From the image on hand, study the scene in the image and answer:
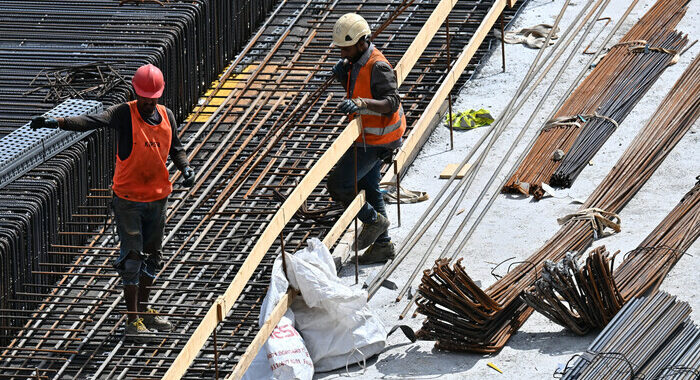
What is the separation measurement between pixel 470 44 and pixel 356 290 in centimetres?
421

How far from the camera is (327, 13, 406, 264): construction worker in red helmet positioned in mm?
12758

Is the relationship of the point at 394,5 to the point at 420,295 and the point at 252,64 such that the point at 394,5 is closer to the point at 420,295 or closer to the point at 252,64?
the point at 252,64

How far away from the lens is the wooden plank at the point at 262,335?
36.9 ft

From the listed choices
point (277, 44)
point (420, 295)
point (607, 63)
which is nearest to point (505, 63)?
point (607, 63)

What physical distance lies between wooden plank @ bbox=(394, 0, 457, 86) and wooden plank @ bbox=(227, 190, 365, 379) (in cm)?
139

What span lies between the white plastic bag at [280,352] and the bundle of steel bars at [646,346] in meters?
1.91

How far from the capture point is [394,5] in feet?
57.0

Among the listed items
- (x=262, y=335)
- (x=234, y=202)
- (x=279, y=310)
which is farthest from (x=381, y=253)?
(x=262, y=335)

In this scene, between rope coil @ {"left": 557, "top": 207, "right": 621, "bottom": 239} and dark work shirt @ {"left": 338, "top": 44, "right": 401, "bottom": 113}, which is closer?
dark work shirt @ {"left": 338, "top": 44, "right": 401, "bottom": 113}

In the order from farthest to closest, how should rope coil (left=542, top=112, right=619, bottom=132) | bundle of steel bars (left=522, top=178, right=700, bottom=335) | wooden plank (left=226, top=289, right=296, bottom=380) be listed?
rope coil (left=542, top=112, right=619, bottom=132)
bundle of steel bars (left=522, top=178, right=700, bottom=335)
wooden plank (left=226, top=289, right=296, bottom=380)

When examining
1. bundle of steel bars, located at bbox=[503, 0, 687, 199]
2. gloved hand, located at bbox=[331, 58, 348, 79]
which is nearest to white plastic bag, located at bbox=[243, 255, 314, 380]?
gloved hand, located at bbox=[331, 58, 348, 79]

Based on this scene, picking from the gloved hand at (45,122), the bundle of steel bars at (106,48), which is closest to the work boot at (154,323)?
the gloved hand at (45,122)

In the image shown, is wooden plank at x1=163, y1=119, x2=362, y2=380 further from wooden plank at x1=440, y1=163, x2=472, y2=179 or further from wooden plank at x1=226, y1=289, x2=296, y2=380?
wooden plank at x1=440, y1=163, x2=472, y2=179

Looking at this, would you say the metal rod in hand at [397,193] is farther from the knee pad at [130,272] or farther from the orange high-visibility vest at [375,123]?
the knee pad at [130,272]
